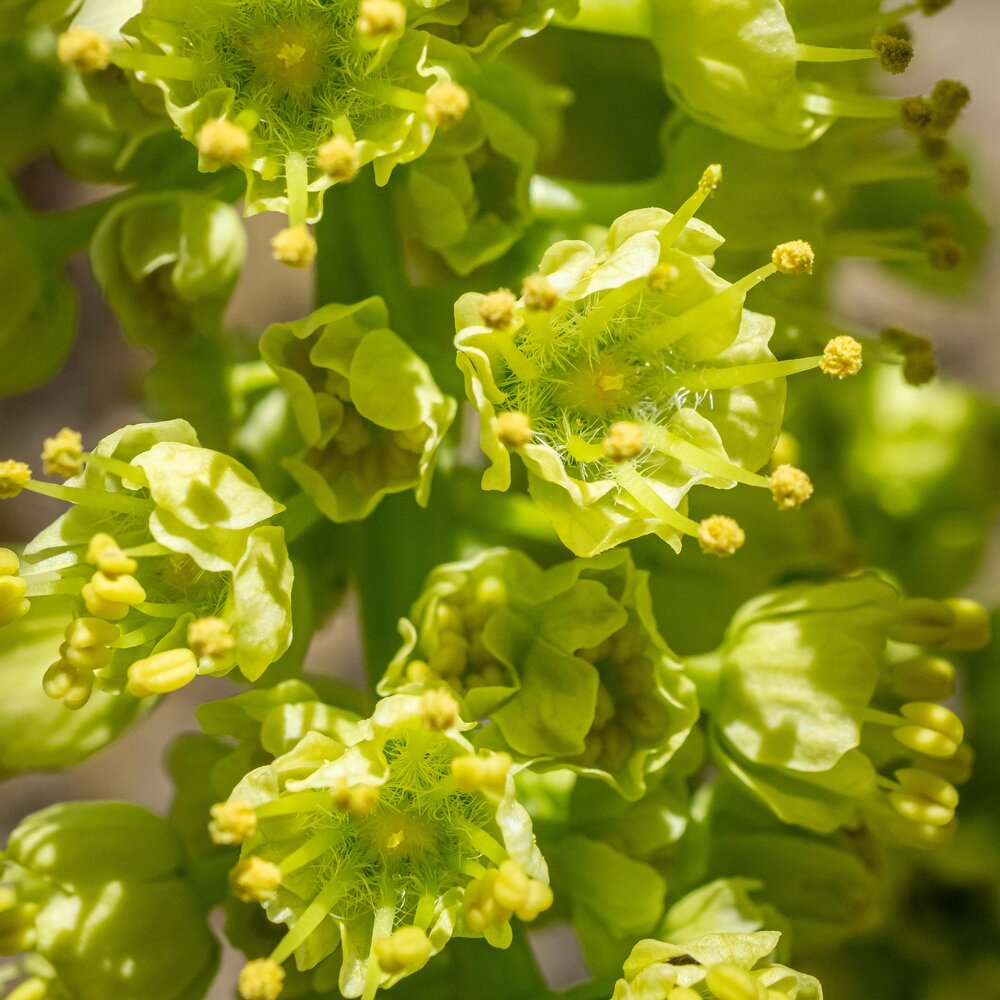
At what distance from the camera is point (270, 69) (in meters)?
1.60

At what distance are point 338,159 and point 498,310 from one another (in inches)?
8.2

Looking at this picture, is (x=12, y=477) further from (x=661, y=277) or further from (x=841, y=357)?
(x=841, y=357)

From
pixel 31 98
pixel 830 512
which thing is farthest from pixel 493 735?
pixel 31 98

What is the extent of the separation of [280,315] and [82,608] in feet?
6.35

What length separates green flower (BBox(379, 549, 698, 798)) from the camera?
5.24ft

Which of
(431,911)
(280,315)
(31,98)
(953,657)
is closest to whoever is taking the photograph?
(431,911)

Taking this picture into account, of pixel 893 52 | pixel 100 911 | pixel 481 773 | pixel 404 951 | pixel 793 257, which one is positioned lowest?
pixel 100 911

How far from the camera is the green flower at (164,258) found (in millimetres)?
1702

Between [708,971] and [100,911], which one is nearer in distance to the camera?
[708,971]

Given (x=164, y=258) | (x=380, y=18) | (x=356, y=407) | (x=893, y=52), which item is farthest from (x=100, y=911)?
(x=893, y=52)

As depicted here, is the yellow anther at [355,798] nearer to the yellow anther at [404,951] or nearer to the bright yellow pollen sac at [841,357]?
the yellow anther at [404,951]

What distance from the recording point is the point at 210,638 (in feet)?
4.84

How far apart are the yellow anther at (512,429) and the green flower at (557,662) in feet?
0.60

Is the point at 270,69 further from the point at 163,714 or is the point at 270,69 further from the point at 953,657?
the point at 163,714
